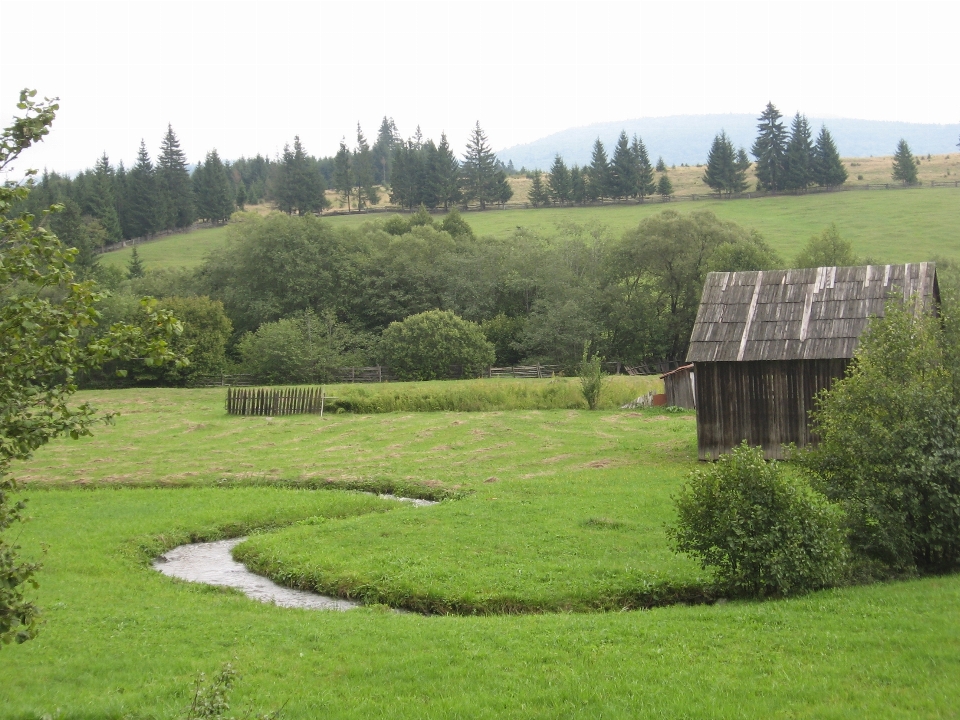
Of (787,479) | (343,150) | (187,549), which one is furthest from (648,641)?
(343,150)

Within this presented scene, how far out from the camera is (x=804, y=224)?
96375mm

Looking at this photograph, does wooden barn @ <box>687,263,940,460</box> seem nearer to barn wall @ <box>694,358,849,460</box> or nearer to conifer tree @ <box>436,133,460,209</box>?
barn wall @ <box>694,358,849,460</box>

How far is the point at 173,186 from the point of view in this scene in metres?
123

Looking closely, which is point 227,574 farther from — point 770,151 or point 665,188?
point 770,151

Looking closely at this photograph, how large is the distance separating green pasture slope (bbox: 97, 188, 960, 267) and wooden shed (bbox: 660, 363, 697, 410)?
143 ft

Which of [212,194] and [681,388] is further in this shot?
[212,194]

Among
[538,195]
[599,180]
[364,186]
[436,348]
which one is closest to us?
[436,348]

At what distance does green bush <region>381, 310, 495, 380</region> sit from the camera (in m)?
60.4

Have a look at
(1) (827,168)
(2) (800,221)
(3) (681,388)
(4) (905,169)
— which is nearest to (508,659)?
(3) (681,388)

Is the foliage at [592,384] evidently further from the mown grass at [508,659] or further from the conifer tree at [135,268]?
the conifer tree at [135,268]

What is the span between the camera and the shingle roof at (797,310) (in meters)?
25.4

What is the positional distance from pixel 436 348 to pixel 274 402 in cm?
1914

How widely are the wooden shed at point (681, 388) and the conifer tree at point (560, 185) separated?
8663 centimetres

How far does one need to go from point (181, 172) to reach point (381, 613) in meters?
124
